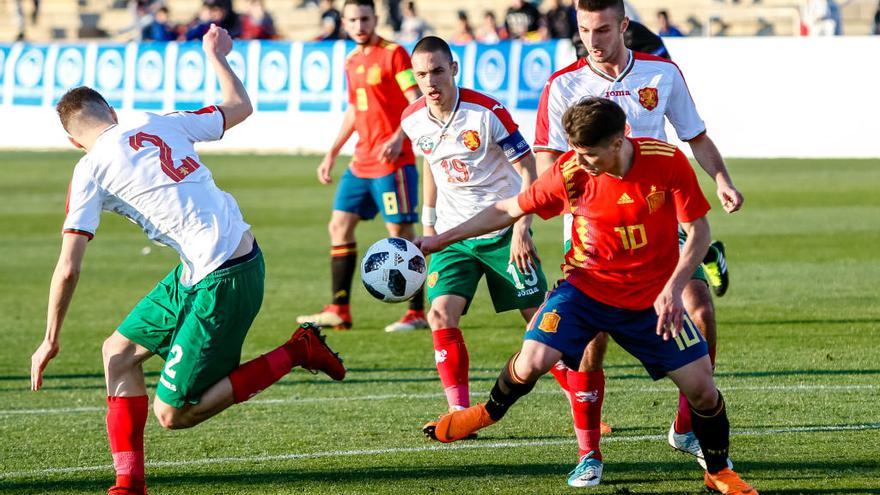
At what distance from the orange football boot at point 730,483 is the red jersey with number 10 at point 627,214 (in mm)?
758

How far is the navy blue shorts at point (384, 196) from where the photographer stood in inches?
449

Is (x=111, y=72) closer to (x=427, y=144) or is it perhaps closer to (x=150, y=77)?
Result: (x=150, y=77)

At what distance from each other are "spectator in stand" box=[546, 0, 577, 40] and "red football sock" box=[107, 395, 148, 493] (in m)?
19.9

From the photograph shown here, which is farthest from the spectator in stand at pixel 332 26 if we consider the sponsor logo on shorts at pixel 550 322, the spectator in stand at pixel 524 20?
the sponsor logo on shorts at pixel 550 322

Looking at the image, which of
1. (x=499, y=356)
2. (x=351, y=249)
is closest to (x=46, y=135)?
(x=351, y=249)

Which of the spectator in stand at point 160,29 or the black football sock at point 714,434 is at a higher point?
the spectator in stand at point 160,29

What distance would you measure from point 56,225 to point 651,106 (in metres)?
13.4

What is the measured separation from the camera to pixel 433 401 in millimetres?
8375

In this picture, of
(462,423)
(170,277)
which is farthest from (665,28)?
(170,277)

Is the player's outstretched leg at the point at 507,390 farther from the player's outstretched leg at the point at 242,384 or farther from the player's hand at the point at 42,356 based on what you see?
the player's hand at the point at 42,356

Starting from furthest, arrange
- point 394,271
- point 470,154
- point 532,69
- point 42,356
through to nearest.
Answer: point 532,69
point 470,154
point 394,271
point 42,356

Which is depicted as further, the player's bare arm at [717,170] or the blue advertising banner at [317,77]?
the blue advertising banner at [317,77]

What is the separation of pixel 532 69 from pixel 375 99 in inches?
462

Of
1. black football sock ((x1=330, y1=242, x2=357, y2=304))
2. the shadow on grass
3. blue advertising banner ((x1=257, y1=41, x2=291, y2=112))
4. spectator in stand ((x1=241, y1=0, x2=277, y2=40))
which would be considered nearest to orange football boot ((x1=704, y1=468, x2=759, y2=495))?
the shadow on grass
